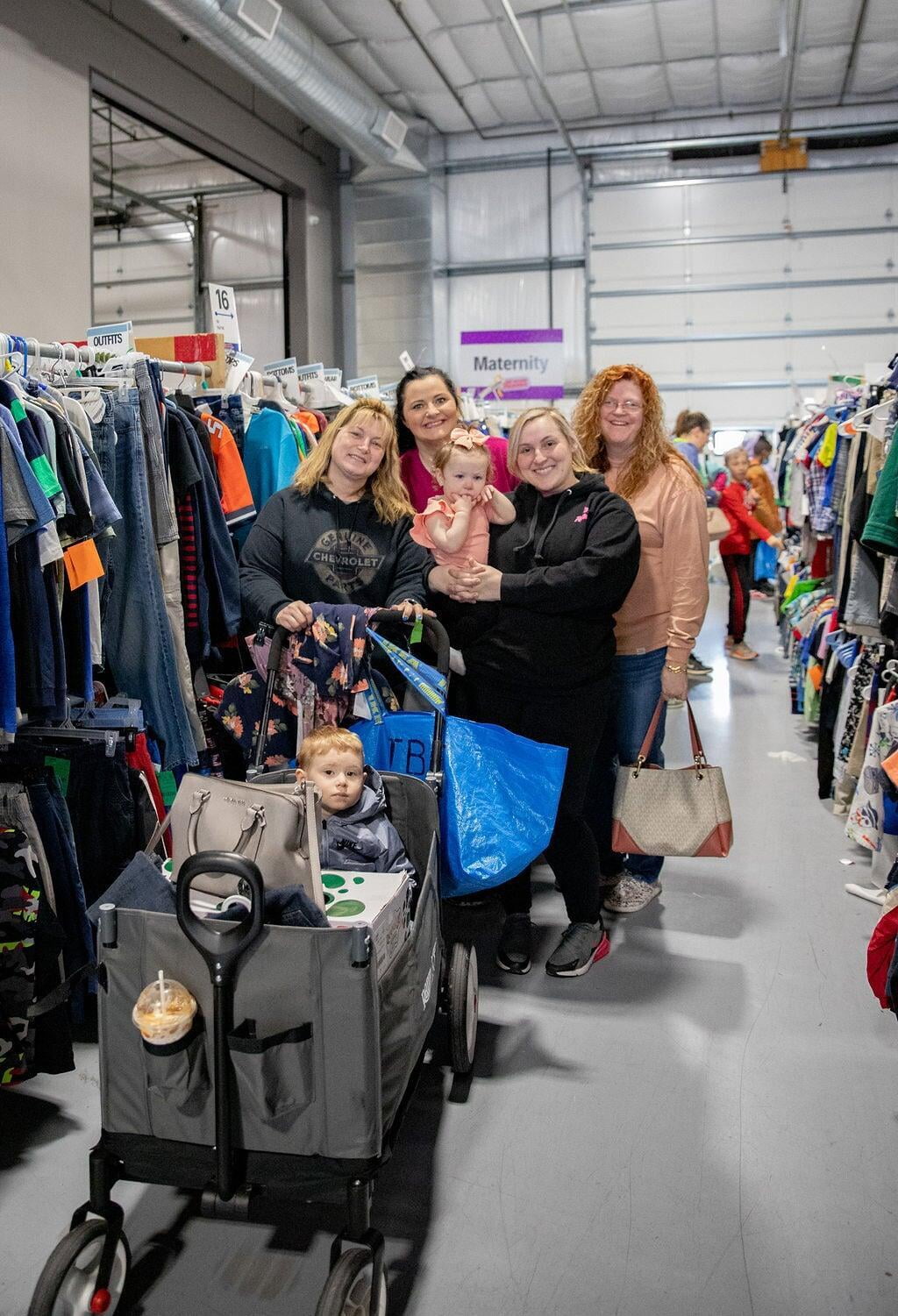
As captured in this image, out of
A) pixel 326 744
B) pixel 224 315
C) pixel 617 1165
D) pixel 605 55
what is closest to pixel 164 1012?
pixel 326 744

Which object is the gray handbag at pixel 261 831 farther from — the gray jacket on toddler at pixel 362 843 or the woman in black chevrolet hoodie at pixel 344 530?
the woman in black chevrolet hoodie at pixel 344 530

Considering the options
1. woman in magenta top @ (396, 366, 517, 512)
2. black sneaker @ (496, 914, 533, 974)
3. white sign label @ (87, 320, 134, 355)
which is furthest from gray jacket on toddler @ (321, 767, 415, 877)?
white sign label @ (87, 320, 134, 355)

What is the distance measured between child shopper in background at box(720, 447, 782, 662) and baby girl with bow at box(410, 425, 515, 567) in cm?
560

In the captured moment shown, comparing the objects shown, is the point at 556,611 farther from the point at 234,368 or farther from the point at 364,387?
the point at 364,387

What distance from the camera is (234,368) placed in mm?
3730

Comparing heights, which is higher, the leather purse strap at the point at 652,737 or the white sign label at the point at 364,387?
the white sign label at the point at 364,387

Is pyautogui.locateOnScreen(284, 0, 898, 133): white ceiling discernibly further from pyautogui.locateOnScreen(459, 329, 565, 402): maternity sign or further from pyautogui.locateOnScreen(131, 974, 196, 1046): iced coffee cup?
pyautogui.locateOnScreen(131, 974, 196, 1046): iced coffee cup

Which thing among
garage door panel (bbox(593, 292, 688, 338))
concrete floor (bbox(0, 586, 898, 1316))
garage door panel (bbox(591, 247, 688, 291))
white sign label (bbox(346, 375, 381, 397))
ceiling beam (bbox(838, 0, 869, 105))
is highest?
ceiling beam (bbox(838, 0, 869, 105))

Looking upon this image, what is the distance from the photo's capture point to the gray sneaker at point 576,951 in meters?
2.91

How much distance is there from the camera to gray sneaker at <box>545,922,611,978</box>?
291 centimetres

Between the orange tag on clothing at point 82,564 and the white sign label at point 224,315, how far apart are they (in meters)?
1.43

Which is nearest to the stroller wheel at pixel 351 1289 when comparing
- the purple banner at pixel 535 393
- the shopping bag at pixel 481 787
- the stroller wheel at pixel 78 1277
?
the stroller wheel at pixel 78 1277

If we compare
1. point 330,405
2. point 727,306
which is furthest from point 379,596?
point 727,306

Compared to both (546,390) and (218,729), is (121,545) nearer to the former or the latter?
(218,729)
